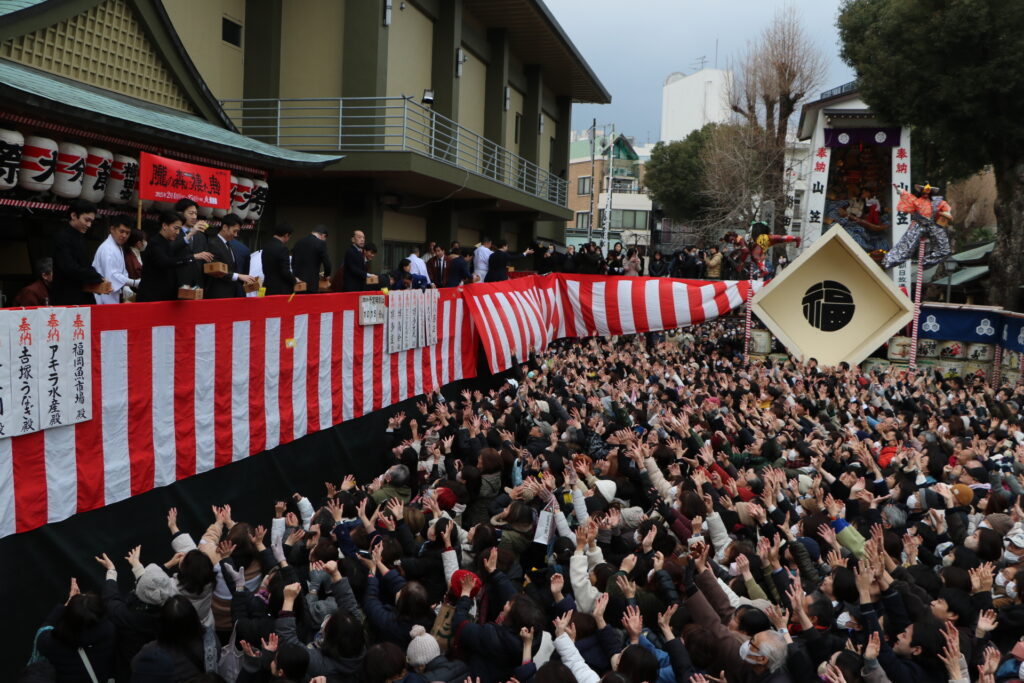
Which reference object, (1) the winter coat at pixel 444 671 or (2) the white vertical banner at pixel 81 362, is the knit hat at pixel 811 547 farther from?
(2) the white vertical banner at pixel 81 362

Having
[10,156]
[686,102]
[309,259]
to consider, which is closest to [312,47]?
[10,156]

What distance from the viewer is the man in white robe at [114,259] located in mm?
7387

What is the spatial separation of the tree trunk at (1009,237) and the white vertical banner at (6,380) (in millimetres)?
21896

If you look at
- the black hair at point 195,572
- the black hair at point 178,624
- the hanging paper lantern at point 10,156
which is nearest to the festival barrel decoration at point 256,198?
the hanging paper lantern at point 10,156

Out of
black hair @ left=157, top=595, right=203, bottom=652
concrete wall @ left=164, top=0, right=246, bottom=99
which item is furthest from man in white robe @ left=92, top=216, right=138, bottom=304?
concrete wall @ left=164, top=0, right=246, bottom=99

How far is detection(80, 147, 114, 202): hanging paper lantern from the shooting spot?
1026 centimetres

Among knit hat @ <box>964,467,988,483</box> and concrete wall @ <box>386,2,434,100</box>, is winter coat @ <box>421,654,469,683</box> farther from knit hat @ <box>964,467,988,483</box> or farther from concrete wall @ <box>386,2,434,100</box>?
concrete wall @ <box>386,2,434,100</box>

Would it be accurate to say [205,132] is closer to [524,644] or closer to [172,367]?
[172,367]

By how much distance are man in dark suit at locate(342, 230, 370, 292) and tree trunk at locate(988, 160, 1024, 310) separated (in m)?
17.6

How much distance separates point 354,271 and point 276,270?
1.47 metres

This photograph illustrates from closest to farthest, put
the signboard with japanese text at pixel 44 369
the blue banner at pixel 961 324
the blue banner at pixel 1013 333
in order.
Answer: the signboard with japanese text at pixel 44 369 → the blue banner at pixel 1013 333 → the blue banner at pixel 961 324

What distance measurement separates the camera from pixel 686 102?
76.2m

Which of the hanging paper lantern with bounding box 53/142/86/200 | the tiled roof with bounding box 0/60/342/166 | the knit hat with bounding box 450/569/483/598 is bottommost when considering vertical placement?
the knit hat with bounding box 450/569/483/598

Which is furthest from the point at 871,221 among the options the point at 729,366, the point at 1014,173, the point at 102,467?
the point at 102,467
